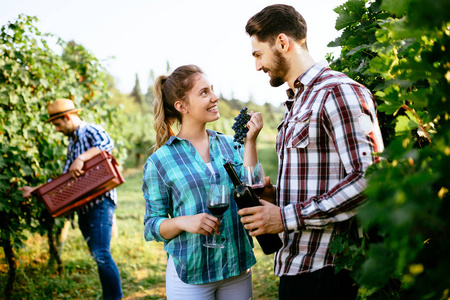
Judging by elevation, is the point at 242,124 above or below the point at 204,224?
above

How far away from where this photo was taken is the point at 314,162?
1519 mm

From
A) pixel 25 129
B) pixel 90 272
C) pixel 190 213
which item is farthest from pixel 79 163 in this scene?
pixel 90 272

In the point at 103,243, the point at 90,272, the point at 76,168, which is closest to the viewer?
the point at 76,168

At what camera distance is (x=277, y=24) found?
1788mm

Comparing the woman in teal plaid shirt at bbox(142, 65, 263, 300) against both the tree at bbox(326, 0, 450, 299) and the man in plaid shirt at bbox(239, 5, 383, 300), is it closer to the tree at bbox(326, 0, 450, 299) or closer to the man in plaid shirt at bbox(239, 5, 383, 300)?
the man in plaid shirt at bbox(239, 5, 383, 300)

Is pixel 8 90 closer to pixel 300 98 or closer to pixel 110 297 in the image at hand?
pixel 110 297

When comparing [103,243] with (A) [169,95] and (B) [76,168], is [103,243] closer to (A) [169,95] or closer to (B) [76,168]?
(B) [76,168]

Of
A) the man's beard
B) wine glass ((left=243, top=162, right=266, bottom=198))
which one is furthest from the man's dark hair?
wine glass ((left=243, top=162, right=266, bottom=198))

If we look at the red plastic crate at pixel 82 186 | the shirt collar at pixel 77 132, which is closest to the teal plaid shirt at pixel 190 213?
the red plastic crate at pixel 82 186

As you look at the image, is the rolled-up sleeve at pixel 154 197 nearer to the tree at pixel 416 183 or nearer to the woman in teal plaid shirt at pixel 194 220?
the woman in teal plaid shirt at pixel 194 220

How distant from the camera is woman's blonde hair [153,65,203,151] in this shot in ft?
7.75

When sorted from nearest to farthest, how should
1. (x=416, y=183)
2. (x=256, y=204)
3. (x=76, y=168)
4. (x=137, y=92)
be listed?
(x=416, y=183)
(x=256, y=204)
(x=76, y=168)
(x=137, y=92)

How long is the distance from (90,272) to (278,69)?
4.49m

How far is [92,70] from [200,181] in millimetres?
4925
